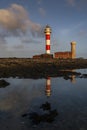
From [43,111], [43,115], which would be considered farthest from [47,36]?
[43,115]

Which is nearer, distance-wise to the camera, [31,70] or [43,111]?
[43,111]

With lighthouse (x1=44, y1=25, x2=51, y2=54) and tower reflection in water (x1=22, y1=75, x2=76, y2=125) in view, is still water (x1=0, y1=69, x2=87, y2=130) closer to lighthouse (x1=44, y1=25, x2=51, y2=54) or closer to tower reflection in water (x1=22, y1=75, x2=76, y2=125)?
tower reflection in water (x1=22, y1=75, x2=76, y2=125)

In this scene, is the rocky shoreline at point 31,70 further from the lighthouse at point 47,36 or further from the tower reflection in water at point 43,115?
the tower reflection in water at point 43,115

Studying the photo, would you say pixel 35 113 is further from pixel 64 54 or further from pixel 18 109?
pixel 64 54

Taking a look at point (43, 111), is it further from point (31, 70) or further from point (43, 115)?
point (31, 70)

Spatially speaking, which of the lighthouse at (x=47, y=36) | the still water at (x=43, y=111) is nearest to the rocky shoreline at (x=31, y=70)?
the still water at (x=43, y=111)

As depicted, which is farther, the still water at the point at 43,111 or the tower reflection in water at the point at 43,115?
the tower reflection in water at the point at 43,115

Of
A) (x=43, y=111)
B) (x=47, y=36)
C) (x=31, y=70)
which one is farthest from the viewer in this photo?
(x=47, y=36)

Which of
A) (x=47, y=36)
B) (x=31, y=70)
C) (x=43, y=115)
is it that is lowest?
(x=43, y=115)

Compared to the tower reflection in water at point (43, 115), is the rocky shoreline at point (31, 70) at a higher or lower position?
higher

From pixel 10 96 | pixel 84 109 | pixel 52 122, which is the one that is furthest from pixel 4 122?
pixel 10 96

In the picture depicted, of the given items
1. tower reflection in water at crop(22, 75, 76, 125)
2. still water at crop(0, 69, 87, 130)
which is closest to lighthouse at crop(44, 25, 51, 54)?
still water at crop(0, 69, 87, 130)

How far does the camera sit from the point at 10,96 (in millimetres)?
15297

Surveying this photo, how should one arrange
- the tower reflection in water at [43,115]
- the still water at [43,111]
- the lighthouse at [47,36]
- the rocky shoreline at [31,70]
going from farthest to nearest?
the lighthouse at [47,36] → the rocky shoreline at [31,70] → the tower reflection in water at [43,115] → the still water at [43,111]
